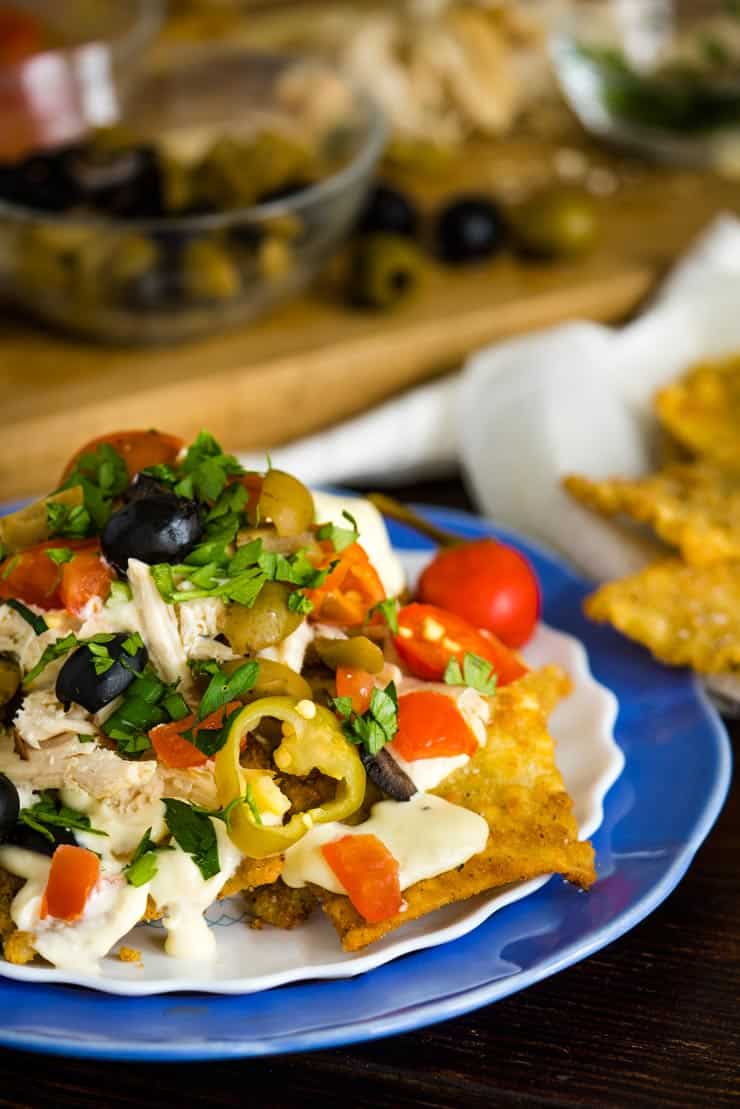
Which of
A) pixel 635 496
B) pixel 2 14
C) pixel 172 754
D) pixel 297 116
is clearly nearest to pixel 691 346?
pixel 635 496

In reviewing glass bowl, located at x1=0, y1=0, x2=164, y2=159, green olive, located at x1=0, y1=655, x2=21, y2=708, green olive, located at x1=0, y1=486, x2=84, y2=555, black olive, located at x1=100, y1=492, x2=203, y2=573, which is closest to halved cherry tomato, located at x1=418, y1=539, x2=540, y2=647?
black olive, located at x1=100, y1=492, x2=203, y2=573

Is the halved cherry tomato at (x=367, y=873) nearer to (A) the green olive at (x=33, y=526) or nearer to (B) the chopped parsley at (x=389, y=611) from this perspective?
(B) the chopped parsley at (x=389, y=611)

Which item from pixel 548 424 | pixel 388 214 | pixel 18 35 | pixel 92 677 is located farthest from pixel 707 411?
pixel 18 35

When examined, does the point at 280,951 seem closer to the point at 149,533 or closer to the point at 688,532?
the point at 149,533

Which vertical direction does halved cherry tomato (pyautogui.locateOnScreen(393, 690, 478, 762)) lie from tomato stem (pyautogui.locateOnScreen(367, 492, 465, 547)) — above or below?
above

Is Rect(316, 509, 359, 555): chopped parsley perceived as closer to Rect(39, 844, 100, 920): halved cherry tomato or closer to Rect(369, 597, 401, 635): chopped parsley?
Rect(369, 597, 401, 635): chopped parsley

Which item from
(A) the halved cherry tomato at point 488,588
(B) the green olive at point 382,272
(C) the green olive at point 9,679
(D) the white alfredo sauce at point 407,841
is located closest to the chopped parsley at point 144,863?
(D) the white alfredo sauce at point 407,841

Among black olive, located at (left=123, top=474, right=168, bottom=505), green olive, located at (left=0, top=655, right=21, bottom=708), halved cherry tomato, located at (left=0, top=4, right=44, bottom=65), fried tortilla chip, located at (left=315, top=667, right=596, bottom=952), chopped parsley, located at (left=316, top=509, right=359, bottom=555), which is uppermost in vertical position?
black olive, located at (left=123, top=474, right=168, bottom=505)
